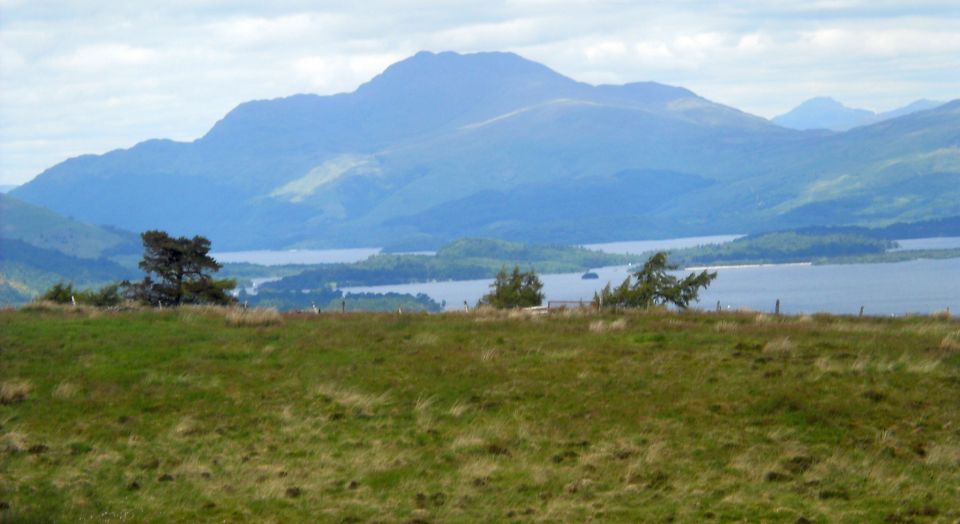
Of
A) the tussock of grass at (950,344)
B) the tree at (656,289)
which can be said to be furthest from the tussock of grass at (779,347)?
the tree at (656,289)

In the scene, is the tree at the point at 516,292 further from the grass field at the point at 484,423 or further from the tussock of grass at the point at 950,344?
the tussock of grass at the point at 950,344

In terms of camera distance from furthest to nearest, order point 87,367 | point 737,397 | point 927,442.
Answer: point 87,367 → point 737,397 → point 927,442

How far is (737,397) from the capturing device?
3033cm

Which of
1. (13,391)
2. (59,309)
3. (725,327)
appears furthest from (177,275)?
(725,327)

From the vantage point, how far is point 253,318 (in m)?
41.9

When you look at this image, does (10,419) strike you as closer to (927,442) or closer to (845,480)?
(845,480)

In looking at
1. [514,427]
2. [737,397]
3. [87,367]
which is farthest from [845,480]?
[87,367]

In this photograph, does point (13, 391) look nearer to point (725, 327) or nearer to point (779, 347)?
point (779, 347)

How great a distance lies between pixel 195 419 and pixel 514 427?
7535 mm

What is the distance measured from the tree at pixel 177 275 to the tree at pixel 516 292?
15820 mm

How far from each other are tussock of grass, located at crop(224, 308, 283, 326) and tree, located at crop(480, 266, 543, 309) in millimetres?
28796

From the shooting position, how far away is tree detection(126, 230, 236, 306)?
65438 mm

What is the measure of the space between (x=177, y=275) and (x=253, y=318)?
91.1ft

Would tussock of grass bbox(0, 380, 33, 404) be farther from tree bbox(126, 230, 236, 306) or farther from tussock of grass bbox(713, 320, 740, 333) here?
tree bbox(126, 230, 236, 306)
